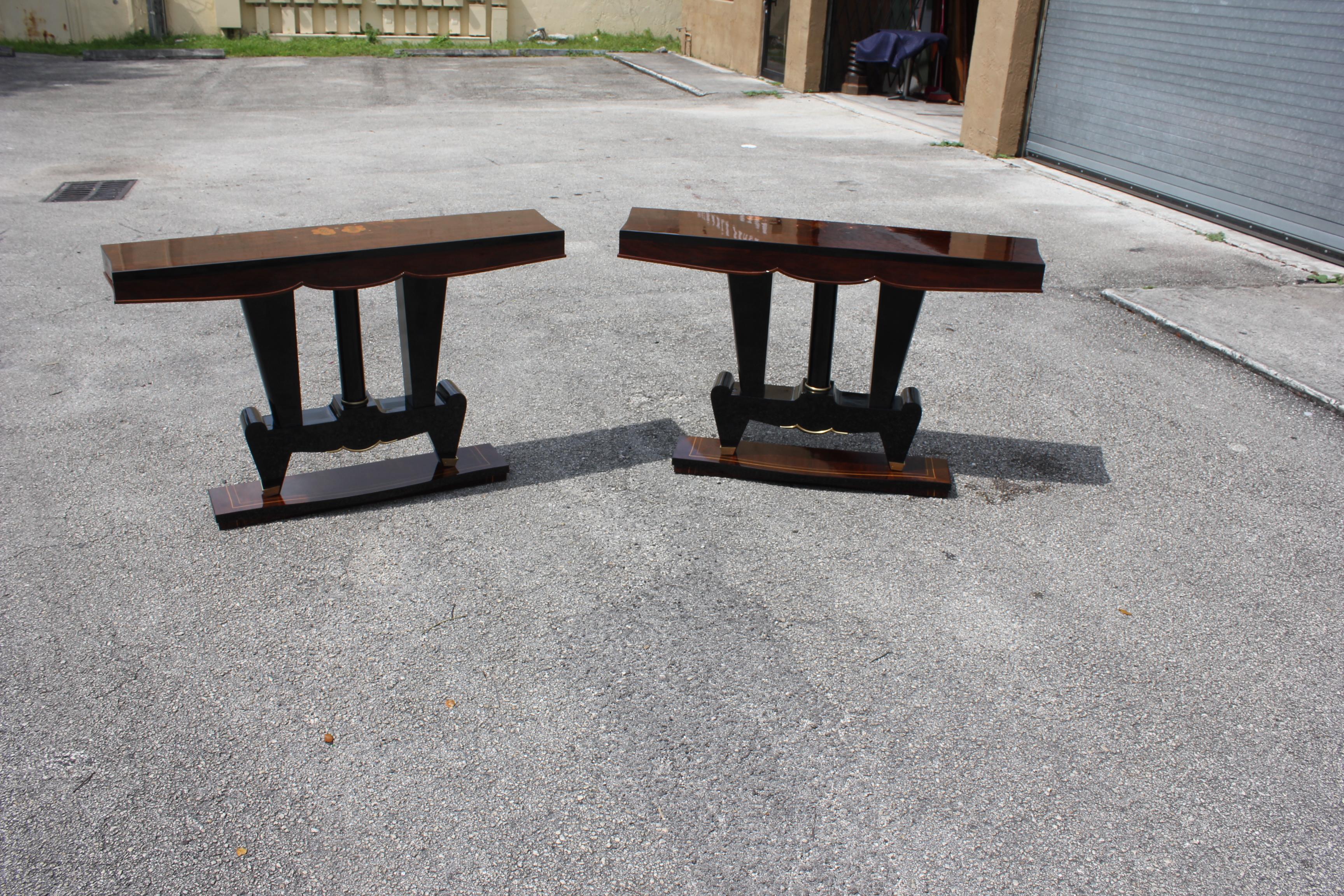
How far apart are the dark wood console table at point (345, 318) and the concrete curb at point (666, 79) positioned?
40.5 feet

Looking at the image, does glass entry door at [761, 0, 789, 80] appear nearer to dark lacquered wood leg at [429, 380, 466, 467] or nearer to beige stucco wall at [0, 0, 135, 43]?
beige stucco wall at [0, 0, 135, 43]

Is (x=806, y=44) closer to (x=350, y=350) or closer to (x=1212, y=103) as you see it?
(x=1212, y=103)

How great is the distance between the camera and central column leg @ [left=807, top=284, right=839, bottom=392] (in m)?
4.05

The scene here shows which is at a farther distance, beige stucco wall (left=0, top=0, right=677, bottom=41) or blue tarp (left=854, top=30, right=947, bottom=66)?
beige stucco wall (left=0, top=0, right=677, bottom=41)

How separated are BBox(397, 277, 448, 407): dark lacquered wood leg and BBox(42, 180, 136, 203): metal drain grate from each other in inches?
234

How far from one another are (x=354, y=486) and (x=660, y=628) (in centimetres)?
149

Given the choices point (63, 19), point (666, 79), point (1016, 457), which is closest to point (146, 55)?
point (63, 19)

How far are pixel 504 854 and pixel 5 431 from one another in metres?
3.46

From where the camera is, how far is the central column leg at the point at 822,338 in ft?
13.3

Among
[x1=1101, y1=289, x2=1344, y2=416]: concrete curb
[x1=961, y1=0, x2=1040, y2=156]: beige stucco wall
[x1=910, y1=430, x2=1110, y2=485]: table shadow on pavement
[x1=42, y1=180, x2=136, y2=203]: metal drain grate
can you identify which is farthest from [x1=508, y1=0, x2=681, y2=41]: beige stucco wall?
[x1=910, y1=430, x2=1110, y2=485]: table shadow on pavement

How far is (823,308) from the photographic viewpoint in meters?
4.07

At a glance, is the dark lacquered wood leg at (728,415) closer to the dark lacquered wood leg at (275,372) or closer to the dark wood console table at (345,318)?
the dark wood console table at (345,318)

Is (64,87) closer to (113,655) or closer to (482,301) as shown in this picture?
(482,301)

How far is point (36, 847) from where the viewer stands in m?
2.40
